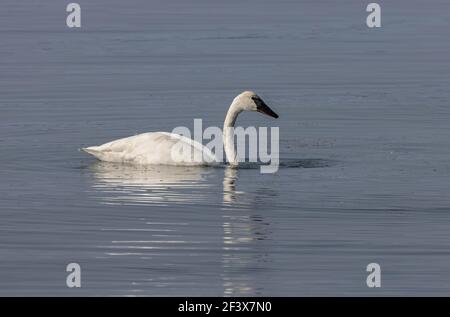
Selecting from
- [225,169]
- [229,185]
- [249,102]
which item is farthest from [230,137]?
[229,185]

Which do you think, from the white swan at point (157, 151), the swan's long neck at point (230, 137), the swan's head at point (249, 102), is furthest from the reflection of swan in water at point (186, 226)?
the swan's head at point (249, 102)

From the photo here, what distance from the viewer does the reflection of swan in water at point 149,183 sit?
59.3 feet

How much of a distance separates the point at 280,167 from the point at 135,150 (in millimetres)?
1955

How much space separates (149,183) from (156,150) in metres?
1.33

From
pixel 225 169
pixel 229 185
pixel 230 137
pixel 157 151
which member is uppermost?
pixel 230 137

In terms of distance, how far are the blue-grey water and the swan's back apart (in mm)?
271

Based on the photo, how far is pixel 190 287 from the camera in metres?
13.6

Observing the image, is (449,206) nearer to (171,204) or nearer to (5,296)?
(171,204)

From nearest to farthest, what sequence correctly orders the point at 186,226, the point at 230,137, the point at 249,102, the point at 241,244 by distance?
the point at 241,244, the point at 186,226, the point at 230,137, the point at 249,102

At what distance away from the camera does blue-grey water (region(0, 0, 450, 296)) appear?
1442 cm

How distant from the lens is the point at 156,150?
20.5 meters

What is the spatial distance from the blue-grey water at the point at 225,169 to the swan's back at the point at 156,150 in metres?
0.27

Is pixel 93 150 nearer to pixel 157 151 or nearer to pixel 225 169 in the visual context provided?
pixel 157 151
